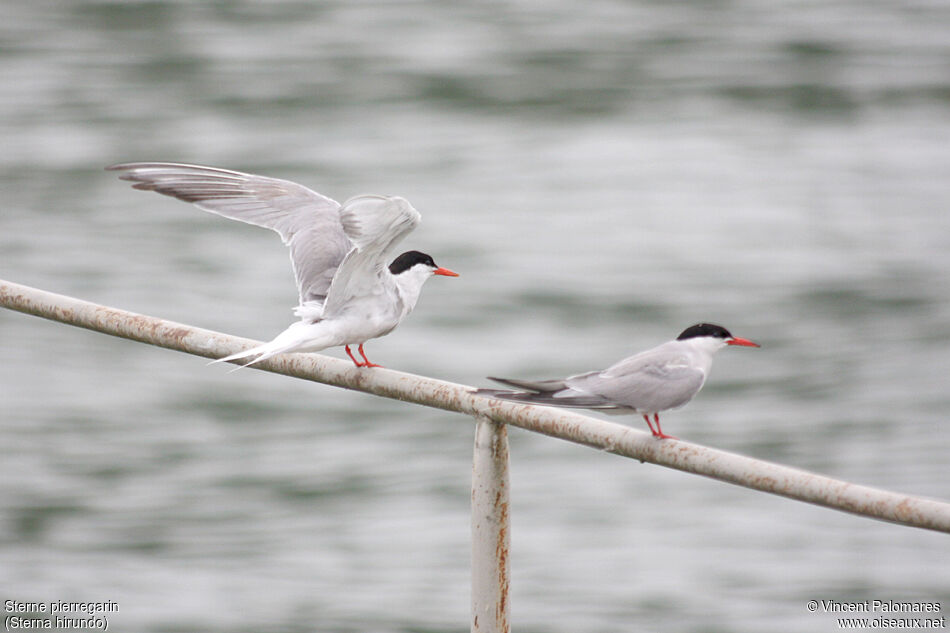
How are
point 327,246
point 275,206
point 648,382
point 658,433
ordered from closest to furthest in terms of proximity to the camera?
point 658,433
point 648,382
point 327,246
point 275,206

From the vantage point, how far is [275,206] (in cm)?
389

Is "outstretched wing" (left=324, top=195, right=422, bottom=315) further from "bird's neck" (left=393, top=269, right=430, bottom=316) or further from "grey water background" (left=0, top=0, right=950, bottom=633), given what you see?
"grey water background" (left=0, top=0, right=950, bottom=633)

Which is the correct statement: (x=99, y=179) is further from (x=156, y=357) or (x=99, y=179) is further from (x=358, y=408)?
(x=358, y=408)

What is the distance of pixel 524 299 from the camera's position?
9594 mm

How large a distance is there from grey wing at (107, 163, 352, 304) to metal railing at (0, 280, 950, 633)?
2.60ft

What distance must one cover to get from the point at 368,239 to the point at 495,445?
2.75 ft

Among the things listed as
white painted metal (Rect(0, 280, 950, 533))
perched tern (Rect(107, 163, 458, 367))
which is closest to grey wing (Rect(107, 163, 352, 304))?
perched tern (Rect(107, 163, 458, 367))

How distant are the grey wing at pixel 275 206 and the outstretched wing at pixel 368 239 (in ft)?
0.84

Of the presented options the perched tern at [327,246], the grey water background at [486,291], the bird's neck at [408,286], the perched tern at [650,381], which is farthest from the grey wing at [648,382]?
the grey water background at [486,291]

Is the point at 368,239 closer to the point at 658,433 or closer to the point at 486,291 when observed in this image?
the point at 658,433

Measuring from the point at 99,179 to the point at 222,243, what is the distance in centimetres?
167

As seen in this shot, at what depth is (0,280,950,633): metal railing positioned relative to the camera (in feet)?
6.27

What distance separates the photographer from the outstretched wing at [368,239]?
2.85 meters

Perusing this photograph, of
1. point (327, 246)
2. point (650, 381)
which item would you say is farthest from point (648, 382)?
point (327, 246)
